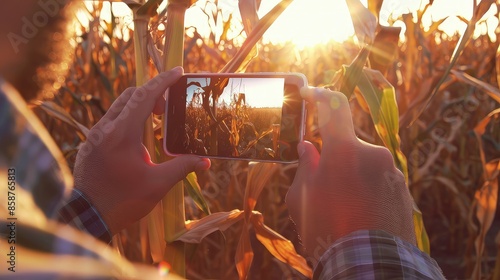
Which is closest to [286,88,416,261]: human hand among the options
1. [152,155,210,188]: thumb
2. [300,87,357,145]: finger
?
[300,87,357,145]: finger

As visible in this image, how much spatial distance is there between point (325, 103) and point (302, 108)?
8cm

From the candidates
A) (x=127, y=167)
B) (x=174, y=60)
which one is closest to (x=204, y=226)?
(x=127, y=167)

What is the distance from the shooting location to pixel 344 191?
76 centimetres

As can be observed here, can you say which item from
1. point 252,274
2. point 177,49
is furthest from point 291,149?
point 252,274

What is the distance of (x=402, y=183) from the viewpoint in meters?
0.79

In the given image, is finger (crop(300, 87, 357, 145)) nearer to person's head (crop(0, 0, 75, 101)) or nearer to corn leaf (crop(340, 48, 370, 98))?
corn leaf (crop(340, 48, 370, 98))

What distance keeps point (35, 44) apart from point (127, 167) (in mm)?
298

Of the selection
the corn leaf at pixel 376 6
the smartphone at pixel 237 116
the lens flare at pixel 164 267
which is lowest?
the lens flare at pixel 164 267

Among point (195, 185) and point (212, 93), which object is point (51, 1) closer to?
point (212, 93)

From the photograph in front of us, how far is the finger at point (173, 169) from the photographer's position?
0.90 m

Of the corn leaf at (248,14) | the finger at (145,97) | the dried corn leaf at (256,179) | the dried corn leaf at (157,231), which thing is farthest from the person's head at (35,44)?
the dried corn leaf at (256,179)

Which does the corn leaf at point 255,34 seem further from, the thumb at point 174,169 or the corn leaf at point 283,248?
the corn leaf at point 283,248

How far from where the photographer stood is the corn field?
40.3 inches

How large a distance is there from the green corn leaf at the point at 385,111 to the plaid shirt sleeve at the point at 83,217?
1.87ft
